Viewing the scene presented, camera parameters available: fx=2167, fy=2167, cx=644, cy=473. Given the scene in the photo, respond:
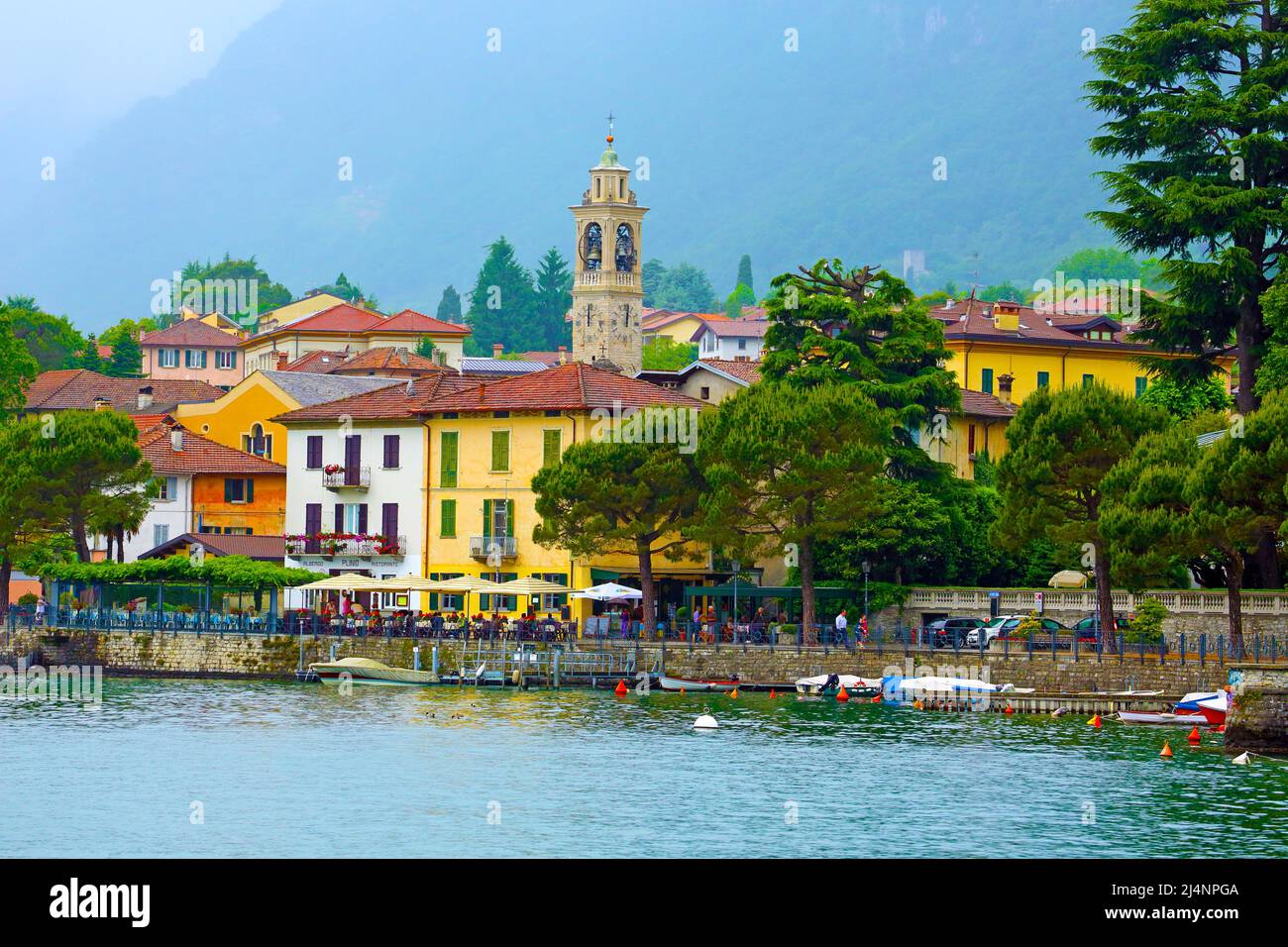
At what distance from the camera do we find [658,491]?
70.8 meters

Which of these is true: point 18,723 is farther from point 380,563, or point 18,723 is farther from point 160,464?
point 160,464

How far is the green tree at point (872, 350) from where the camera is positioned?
73625 millimetres

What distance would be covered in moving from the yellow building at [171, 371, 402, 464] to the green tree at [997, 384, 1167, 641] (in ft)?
127

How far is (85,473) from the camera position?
80.6m

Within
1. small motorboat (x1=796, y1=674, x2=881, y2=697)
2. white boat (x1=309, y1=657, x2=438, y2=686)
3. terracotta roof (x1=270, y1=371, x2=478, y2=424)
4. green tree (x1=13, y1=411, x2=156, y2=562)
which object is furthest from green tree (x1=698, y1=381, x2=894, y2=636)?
green tree (x1=13, y1=411, x2=156, y2=562)

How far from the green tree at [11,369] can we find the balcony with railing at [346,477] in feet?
88.3

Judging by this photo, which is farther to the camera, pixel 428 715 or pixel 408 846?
pixel 428 715

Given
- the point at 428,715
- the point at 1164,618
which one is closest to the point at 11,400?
the point at 428,715

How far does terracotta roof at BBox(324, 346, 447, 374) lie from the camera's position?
4444 inches

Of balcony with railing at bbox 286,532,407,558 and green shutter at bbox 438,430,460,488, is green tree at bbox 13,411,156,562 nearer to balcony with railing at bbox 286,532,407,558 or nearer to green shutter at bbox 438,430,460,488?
balcony with railing at bbox 286,532,407,558

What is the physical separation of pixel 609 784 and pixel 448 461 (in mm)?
37340

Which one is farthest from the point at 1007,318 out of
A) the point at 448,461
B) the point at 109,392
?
the point at 109,392

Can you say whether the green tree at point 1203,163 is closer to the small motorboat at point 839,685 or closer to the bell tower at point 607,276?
the small motorboat at point 839,685
